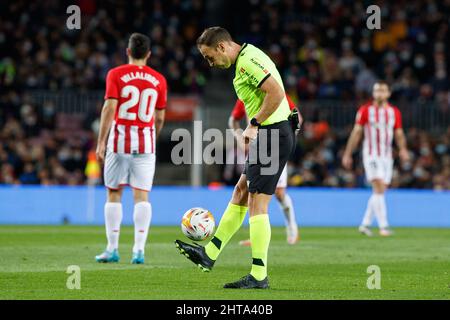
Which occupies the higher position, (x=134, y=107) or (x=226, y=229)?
(x=134, y=107)

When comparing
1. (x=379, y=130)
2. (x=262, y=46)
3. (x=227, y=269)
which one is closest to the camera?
(x=227, y=269)

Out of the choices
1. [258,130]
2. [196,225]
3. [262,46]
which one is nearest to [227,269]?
[196,225]

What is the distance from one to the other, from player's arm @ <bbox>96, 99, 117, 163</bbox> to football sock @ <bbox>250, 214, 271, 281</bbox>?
8.21 feet

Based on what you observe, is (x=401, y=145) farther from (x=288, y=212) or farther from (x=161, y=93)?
(x=161, y=93)

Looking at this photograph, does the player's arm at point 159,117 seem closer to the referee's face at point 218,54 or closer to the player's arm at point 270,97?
the referee's face at point 218,54

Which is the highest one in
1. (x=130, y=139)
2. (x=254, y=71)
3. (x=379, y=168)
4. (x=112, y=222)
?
(x=254, y=71)

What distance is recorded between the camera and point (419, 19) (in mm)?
25922

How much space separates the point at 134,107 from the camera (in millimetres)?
10320

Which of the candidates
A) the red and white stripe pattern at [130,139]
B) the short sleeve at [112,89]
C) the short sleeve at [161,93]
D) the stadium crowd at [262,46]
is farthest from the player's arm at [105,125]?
the stadium crowd at [262,46]

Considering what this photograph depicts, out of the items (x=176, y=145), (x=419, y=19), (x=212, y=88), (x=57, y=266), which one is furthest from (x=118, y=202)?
(x=419, y=19)

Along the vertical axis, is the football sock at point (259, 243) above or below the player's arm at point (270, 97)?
below

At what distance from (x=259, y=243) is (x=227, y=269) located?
1.74 metres

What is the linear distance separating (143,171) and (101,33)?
15.4 metres

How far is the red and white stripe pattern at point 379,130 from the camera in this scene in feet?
52.9
